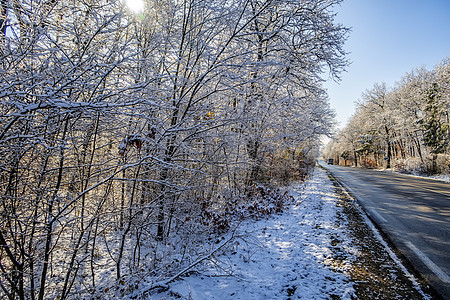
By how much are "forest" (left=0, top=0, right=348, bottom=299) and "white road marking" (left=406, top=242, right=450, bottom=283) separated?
3.31 metres

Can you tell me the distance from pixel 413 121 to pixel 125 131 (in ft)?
108

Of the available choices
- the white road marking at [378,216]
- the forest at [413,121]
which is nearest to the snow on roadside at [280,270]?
the white road marking at [378,216]

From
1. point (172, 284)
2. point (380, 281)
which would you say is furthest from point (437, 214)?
point (172, 284)

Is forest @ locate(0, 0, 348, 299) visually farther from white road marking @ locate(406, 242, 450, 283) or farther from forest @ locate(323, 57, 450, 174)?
forest @ locate(323, 57, 450, 174)

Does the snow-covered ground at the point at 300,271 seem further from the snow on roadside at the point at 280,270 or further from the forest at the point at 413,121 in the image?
the forest at the point at 413,121

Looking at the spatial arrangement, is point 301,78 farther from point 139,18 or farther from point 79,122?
point 79,122

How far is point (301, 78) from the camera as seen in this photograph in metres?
8.43

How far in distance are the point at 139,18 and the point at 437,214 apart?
8888 millimetres

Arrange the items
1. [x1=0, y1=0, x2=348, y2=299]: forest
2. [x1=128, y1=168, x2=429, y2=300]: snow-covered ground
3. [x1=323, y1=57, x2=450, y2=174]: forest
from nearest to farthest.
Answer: [x1=0, y1=0, x2=348, y2=299]: forest
[x1=128, y1=168, x2=429, y2=300]: snow-covered ground
[x1=323, y1=57, x2=450, y2=174]: forest

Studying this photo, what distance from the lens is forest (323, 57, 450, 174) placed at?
67.4 ft

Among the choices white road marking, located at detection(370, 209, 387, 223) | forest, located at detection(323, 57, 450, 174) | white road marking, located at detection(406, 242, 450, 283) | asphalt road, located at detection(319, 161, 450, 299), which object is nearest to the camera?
white road marking, located at detection(406, 242, 450, 283)

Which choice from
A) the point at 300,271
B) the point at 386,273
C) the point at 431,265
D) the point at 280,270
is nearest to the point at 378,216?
the point at 431,265

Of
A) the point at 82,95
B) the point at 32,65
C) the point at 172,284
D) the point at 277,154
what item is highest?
the point at 32,65

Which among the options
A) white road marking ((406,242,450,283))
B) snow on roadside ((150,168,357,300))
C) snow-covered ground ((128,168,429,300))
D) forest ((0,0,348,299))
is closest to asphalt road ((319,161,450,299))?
white road marking ((406,242,450,283))
